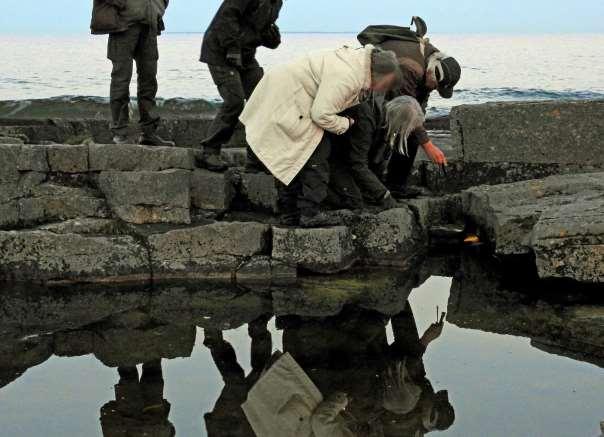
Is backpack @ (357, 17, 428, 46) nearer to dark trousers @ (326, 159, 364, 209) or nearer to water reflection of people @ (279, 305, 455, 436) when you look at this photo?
dark trousers @ (326, 159, 364, 209)

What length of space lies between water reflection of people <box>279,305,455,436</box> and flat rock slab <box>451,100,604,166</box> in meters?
2.77

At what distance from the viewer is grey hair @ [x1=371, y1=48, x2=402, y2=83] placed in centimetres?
679

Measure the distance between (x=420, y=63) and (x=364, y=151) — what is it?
2.75 feet

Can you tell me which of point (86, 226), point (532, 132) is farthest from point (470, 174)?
point (86, 226)

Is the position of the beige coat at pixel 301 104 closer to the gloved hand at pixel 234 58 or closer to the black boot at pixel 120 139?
the gloved hand at pixel 234 58

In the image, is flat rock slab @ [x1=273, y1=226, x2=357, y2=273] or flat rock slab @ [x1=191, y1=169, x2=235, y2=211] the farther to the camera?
flat rock slab @ [x1=191, y1=169, x2=235, y2=211]

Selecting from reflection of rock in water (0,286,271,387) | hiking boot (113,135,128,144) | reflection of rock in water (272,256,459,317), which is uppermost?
hiking boot (113,135,128,144)

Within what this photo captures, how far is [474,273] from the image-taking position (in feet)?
25.0

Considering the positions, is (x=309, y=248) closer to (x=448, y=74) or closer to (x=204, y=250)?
(x=204, y=250)

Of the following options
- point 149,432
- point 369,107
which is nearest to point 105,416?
point 149,432

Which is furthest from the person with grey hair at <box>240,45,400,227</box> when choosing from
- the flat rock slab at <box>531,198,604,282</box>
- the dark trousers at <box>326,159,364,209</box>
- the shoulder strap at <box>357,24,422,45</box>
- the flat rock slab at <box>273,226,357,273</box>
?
the flat rock slab at <box>531,198,604,282</box>

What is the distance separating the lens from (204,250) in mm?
7359

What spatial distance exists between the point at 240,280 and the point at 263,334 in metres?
1.11

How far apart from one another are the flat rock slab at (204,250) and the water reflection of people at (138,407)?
1.72 metres
